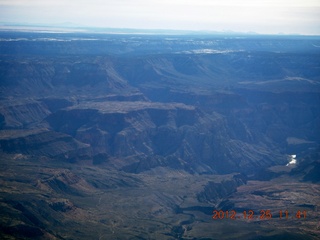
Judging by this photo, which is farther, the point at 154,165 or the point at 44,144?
the point at 44,144

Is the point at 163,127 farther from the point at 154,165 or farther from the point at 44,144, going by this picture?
the point at 44,144

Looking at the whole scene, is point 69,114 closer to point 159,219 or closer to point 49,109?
point 49,109

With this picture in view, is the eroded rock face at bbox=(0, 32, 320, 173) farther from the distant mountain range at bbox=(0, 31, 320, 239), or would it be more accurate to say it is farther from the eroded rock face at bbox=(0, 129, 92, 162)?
the distant mountain range at bbox=(0, 31, 320, 239)

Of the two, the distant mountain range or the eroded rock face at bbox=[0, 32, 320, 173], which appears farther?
the eroded rock face at bbox=[0, 32, 320, 173]

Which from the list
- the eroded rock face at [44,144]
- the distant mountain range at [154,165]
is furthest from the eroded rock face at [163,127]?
the distant mountain range at [154,165]

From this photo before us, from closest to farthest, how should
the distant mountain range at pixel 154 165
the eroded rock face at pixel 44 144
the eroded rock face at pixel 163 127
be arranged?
the distant mountain range at pixel 154 165 → the eroded rock face at pixel 44 144 → the eroded rock face at pixel 163 127

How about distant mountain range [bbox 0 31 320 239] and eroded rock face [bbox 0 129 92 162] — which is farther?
eroded rock face [bbox 0 129 92 162]

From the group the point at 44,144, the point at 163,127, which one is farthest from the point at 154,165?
the point at 163,127

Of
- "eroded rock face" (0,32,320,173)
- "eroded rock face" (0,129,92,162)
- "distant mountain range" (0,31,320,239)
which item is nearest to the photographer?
"distant mountain range" (0,31,320,239)

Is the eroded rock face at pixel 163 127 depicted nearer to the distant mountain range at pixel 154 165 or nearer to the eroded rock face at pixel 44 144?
the eroded rock face at pixel 44 144

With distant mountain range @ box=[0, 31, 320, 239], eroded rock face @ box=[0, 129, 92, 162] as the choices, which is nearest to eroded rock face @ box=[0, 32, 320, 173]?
eroded rock face @ box=[0, 129, 92, 162]

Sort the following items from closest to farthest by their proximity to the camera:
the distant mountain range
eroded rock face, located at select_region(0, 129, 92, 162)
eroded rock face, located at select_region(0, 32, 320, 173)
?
the distant mountain range → eroded rock face, located at select_region(0, 129, 92, 162) → eroded rock face, located at select_region(0, 32, 320, 173)
